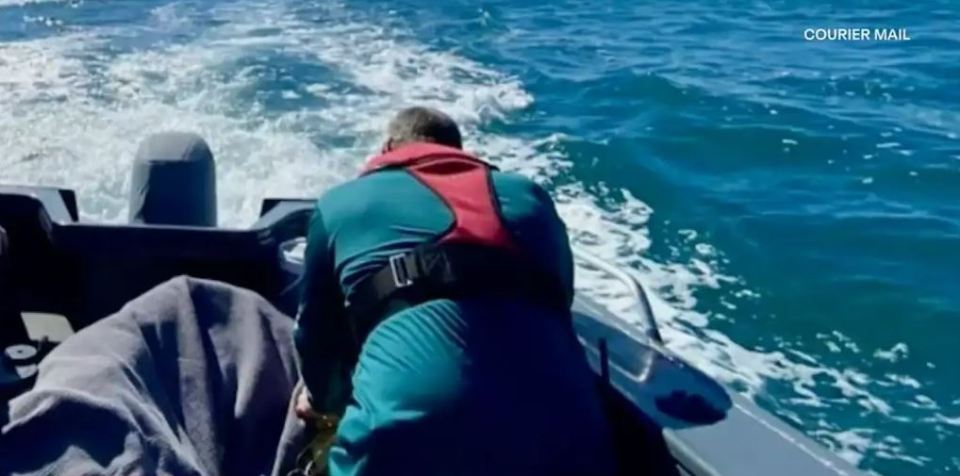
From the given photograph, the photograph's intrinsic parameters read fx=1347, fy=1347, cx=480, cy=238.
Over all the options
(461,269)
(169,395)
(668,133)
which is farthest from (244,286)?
(668,133)

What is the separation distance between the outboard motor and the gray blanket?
720 mm

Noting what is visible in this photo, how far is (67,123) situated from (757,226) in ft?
13.2

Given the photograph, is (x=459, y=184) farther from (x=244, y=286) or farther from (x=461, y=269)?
(x=244, y=286)

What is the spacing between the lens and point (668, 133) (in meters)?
8.47

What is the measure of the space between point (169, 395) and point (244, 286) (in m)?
0.84

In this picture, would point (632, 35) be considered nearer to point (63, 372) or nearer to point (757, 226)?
point (757, 226)

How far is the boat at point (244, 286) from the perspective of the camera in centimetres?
264

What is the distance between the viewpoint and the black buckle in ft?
7.54

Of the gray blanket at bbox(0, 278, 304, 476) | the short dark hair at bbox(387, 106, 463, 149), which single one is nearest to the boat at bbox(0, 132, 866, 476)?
the gray blanket at bbox(0, 278, 304, 476)

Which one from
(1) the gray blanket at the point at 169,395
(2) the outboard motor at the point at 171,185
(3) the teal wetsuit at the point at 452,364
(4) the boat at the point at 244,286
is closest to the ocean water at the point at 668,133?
(4) the boat at the point at 244,286

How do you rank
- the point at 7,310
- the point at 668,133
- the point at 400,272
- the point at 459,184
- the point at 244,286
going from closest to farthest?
1. the point at 400,272
2. the point at 459,184
3. the point at 7,310
4. the point at 244,286
5. the point at 668,133

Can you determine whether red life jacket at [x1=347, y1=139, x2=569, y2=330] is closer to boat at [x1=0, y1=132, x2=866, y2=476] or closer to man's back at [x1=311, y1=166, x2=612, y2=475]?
man's back at [x1=311, y1=166, x2=612, y2=475]

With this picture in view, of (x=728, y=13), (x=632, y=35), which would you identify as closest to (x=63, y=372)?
(x=632, y=35)

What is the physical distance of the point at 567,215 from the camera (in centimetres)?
691
